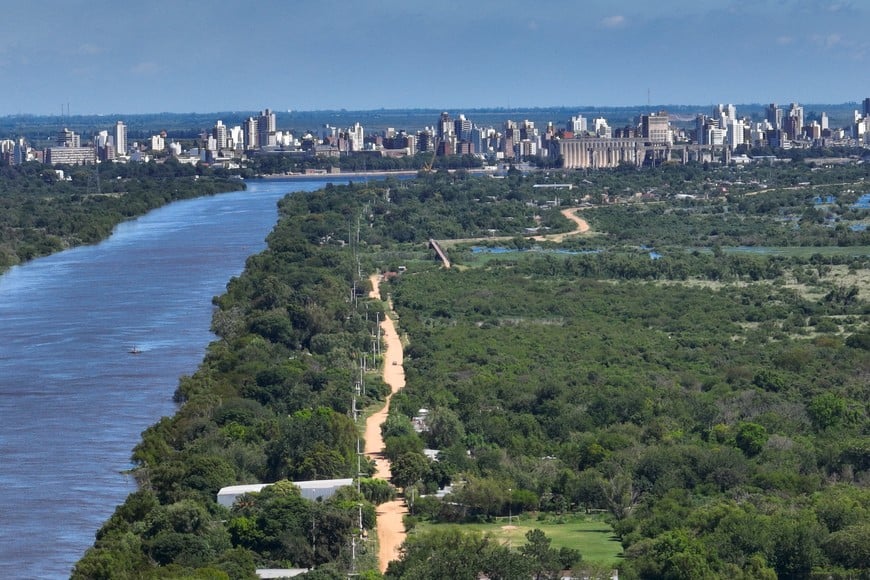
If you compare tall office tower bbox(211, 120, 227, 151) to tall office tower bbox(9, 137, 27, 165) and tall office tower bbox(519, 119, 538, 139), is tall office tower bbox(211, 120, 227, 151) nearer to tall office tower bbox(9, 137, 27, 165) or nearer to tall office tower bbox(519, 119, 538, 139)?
tall office tower bbox(9, 137, 27, 165)

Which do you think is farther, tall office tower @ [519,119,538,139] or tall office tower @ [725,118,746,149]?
tall office tower @ [519,119,538,139]

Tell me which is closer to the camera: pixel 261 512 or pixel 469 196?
pixel 261 512

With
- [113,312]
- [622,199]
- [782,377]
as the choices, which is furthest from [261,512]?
[622,199]

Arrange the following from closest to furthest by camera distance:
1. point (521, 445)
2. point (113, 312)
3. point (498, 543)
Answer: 1. point (498, 543)
2. point (521, 445)
3. point (113, 312)

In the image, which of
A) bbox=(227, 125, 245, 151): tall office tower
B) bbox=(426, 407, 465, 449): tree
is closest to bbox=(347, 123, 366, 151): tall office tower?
bbox=(227, 125, 245, 151): tall office tower

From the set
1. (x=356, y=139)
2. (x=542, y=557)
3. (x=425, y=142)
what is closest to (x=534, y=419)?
(x=542, y=557)

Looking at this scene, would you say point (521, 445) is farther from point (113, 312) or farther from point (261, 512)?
point (113, 312)

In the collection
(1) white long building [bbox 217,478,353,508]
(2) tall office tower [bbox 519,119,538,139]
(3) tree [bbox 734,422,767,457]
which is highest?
(2) tall office tower [bbox 519,119,538,139]

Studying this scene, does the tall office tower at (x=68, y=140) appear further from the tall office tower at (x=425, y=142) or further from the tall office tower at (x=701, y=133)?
the tall office tower at (x=701, y=133)
